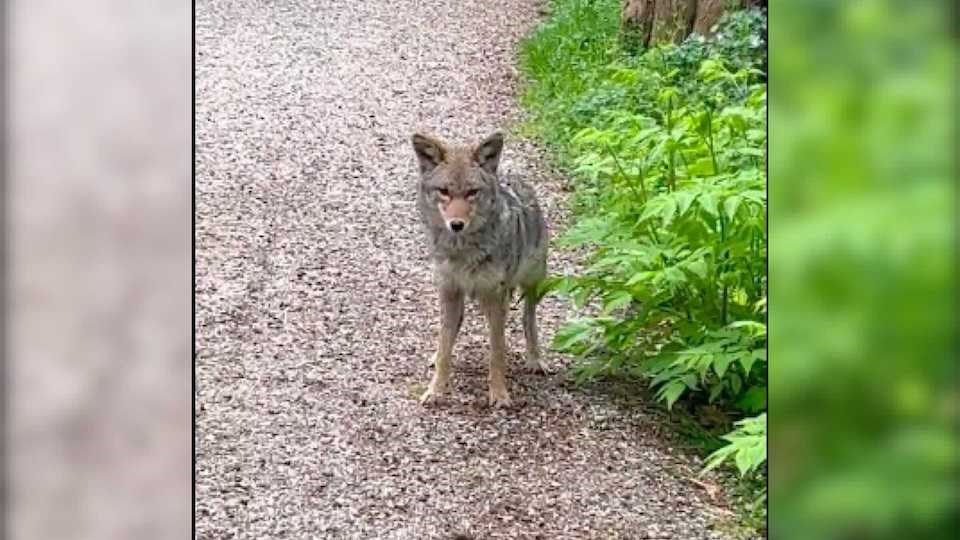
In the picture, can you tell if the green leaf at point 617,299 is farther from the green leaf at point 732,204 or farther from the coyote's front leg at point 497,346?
the green leaf at point 732,204

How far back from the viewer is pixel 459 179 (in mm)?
3264

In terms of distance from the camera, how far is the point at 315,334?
384cm

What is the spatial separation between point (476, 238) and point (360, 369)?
0.62m

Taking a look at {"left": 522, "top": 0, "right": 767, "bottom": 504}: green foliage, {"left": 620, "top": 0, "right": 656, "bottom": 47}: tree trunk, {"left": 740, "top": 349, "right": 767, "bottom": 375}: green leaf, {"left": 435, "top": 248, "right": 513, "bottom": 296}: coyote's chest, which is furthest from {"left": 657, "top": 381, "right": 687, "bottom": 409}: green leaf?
{"left": 620, "top": 0, "right": 656, "bottom": 47}: tree trunk

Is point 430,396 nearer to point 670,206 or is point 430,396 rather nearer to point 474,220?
point 474,220

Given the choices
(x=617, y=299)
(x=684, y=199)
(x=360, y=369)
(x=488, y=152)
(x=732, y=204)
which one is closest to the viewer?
(x=732, y=204)

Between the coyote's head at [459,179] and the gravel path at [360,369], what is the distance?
59cm

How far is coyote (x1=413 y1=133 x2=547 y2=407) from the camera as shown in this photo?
10.7 ft
